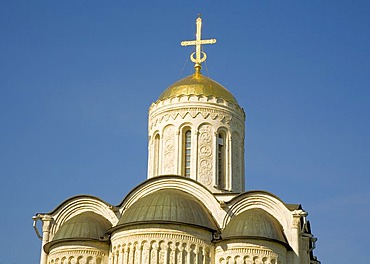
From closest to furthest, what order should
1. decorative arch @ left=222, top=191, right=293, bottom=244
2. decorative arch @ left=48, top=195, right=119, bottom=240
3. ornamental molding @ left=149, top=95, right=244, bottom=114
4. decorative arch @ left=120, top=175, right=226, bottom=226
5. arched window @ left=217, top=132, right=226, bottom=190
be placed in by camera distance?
decorative arch @ left=222, top=191, right=293, bottom=244 < decorative arch @ left=120, top=175, right=226, bottom=226 < decorative arch @ left=48, top=195, right=119, bottom=240 < arched window @ left=217, top=132, right=226, bottom=190 < ornamental molding @ left=149, top=95, right=244, bottom=114

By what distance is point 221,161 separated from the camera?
27344 millimetres

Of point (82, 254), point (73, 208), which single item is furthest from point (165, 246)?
point (73, 208)

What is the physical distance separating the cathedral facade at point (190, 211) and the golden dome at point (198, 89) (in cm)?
4

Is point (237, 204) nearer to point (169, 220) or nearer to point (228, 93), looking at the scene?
point (169, 220)

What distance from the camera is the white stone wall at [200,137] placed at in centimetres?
2688

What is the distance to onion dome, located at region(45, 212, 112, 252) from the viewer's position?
80.4ft

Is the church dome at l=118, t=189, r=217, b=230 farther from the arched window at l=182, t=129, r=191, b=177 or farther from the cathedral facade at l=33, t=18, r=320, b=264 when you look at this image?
the arched window at l=182, t=129, r=191, b=177

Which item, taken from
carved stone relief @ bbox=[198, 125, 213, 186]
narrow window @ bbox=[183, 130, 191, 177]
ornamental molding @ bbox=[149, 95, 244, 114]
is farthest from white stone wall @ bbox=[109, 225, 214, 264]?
ornamental molding @ bbox=[149, 95, 244, 114]

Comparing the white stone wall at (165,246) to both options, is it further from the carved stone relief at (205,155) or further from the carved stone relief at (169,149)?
the carved stone relief at (169,149)

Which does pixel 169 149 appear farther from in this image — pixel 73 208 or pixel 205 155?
pixel 73 208

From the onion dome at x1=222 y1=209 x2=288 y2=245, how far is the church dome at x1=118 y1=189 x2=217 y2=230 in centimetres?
64

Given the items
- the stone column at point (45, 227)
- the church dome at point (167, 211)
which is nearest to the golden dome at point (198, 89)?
the church dome at point (167, 211)

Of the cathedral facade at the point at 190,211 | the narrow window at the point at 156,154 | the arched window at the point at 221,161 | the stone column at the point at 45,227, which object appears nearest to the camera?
the cathedral facade at the point at 190,211

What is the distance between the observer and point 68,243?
24453 millimetres
